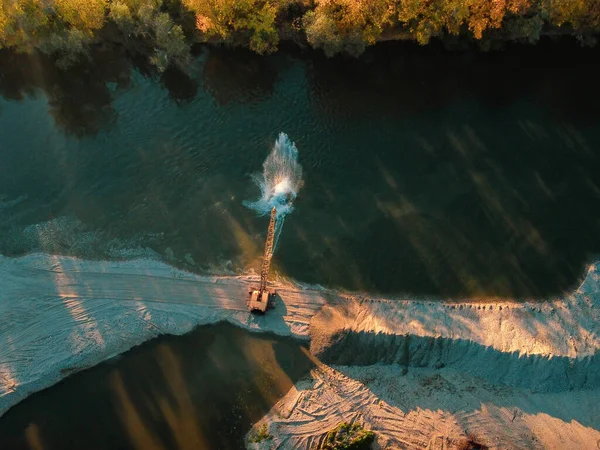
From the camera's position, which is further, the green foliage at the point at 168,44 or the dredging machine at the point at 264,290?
the green foliage at the point at 168,44

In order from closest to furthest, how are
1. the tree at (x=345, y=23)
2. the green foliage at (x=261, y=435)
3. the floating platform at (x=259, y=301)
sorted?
the green foliage at (x=261, y=435) < the floating platform at (x=259, y=301) < the tree at (x=345, y=23)

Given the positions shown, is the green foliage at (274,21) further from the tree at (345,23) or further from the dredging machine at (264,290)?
the dredging machine at (264,290)

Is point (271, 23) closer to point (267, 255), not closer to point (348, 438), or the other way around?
point (267, 255)

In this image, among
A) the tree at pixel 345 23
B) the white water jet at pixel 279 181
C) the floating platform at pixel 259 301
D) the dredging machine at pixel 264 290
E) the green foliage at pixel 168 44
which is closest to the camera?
the floating platform at pixel 259 301

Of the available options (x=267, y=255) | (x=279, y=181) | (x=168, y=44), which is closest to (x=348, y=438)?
(x=267, y=255)

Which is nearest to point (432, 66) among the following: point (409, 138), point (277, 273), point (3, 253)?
point (409, 138)

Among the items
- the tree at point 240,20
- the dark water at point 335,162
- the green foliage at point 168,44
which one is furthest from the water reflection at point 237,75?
the green foliage at point 168,44

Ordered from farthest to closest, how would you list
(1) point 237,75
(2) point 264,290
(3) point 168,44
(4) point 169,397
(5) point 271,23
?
(1) point 237,75 → (3) point 168,44 → (5) point 271,23 → (2) point 264,290 → (4) point 169,397
